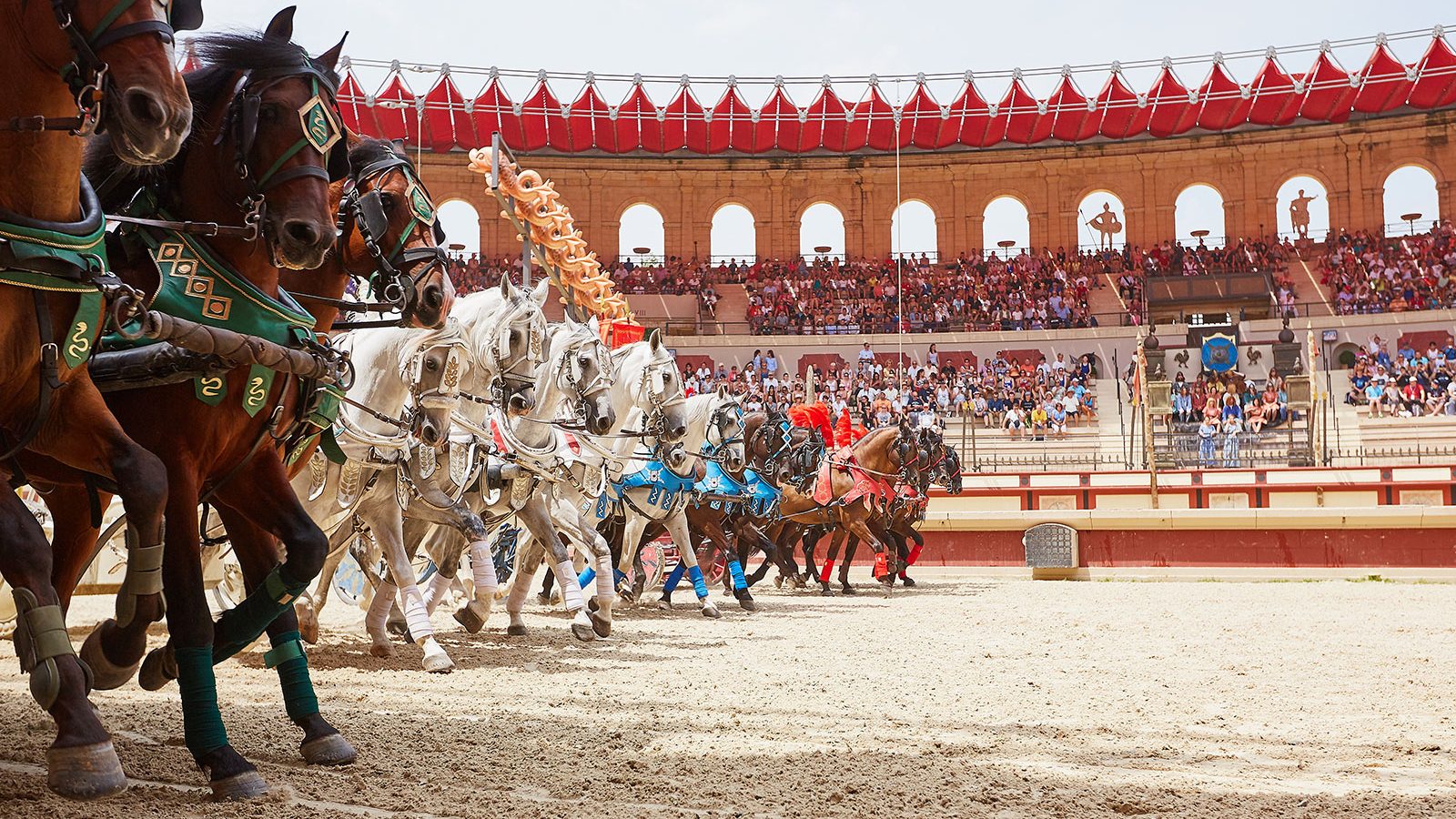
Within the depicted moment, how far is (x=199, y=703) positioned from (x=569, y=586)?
5.41m

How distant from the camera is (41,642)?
3.05 meters

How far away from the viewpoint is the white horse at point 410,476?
743cm

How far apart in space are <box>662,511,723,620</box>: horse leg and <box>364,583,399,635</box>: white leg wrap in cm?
404

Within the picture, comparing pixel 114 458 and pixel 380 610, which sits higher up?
pixel 114 458

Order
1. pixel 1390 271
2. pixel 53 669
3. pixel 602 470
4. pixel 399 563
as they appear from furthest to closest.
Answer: pixel 1390 271, pixel 602 470, pixel 399 563, pixel 53 669

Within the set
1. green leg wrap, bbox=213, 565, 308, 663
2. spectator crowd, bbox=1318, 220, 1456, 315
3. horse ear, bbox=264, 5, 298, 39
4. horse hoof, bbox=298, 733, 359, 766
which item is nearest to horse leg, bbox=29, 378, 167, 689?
green leg wrap, bbox=213, 565, 308, 663

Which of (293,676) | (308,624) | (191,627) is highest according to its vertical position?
(191,627)

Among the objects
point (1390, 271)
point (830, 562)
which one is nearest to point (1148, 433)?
point (830, 562)

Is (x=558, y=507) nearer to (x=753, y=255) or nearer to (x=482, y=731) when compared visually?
(x=482, y=731)

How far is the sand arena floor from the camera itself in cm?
388

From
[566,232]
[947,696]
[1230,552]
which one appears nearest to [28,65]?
[947,696]

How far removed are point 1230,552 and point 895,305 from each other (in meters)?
18.6

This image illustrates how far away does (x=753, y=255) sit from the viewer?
40.3m

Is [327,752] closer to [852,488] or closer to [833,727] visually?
[833,727]
